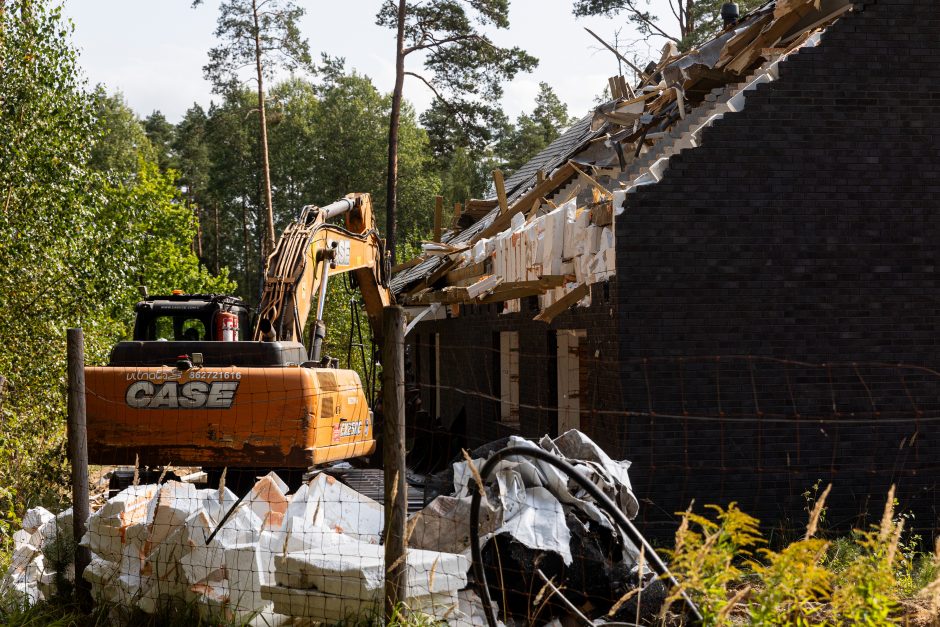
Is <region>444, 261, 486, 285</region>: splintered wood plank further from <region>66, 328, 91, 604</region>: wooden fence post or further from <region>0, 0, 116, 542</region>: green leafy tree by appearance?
<region>66, 328, 91, 604</region>: wooden fence post

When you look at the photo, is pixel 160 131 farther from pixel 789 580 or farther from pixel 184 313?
pixel 789 580

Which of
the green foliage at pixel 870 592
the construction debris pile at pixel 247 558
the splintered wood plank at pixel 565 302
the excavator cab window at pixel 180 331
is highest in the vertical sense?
the splintered wood plank at pixel 565 302

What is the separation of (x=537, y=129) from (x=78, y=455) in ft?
198

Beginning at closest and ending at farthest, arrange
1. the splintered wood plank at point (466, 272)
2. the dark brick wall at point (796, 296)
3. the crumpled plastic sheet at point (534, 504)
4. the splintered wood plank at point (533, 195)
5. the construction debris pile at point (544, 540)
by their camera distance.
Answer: the construction debris pile at point (544, 540) → the crumpled plastic sheet at point (534, 504) → the dark brick wall at point (796, 296) → the splintered wood plank at point (533, 195) → the splintered wood plank at point (466, 272)

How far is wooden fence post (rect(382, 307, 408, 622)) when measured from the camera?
534 centimetres

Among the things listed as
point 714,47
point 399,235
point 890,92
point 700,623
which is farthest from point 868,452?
point 399,235

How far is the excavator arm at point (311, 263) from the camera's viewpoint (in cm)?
1162

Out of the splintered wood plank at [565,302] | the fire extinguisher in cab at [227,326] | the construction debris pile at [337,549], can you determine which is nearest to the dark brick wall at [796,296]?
the splintered wood plank at [565,302]

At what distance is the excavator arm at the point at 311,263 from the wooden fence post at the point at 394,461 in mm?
A: 6205

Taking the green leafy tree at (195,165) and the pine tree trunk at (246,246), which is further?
the green leafy tree at (195,165)

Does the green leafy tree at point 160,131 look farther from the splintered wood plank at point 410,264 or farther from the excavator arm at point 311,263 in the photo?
the excavator arm at point 311,263

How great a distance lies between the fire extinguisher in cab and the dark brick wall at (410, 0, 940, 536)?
3.43 meters

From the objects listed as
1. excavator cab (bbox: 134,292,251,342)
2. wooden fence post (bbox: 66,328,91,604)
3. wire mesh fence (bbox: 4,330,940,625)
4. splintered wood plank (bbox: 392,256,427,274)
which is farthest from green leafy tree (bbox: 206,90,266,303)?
wooden fence post (bbox: 66,328,91,604)

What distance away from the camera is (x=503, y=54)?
31.9 m
